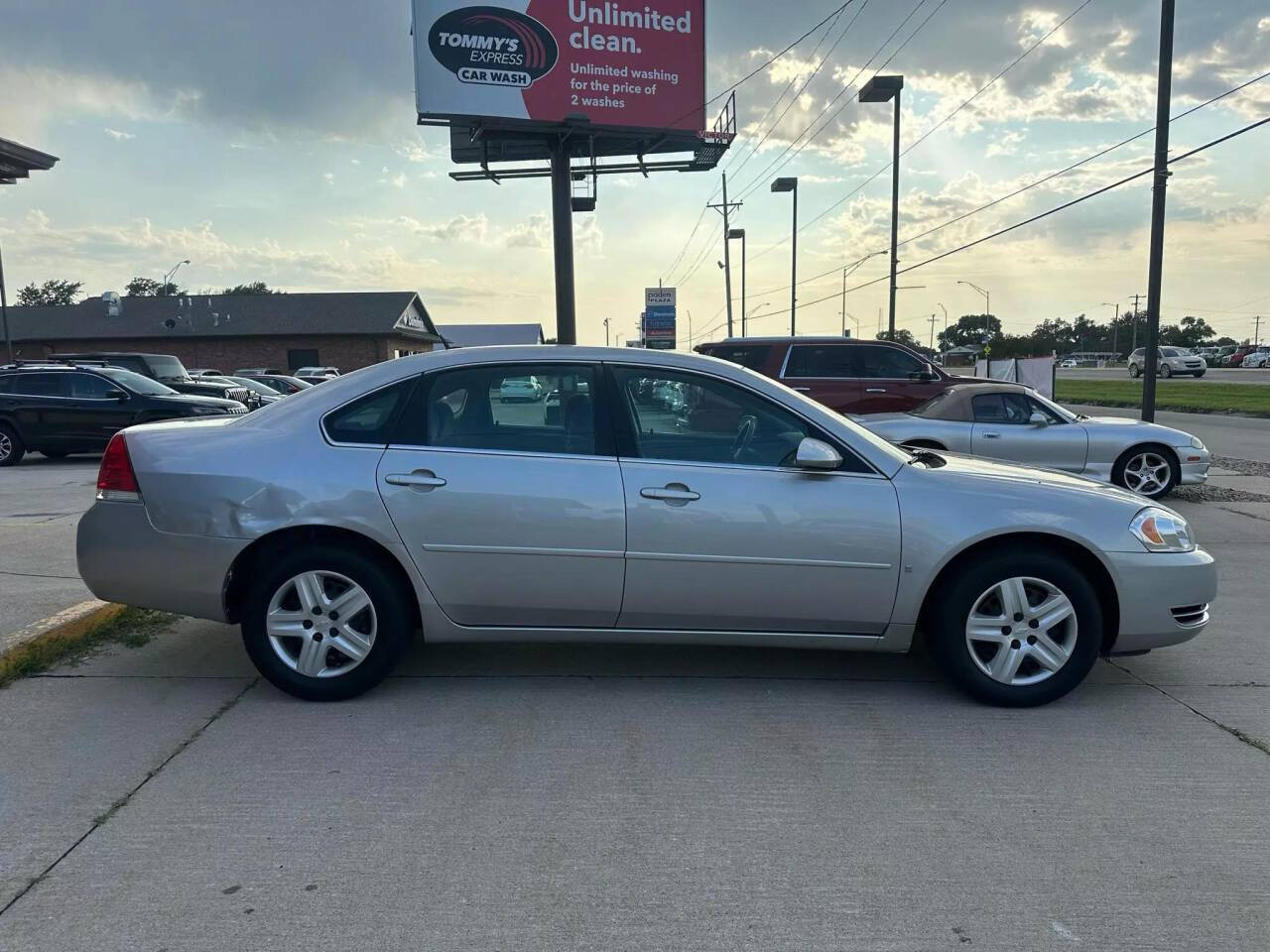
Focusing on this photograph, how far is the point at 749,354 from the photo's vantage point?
12.8 m

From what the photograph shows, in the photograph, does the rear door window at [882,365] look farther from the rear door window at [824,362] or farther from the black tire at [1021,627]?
the black tire at [1021,627]

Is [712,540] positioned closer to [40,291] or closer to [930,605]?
[930,605]

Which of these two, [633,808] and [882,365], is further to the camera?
[882,365]

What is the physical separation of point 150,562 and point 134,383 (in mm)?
12795

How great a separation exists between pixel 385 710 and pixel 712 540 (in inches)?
66.5

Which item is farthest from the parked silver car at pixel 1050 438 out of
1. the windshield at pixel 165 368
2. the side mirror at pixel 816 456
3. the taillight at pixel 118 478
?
the windshield at pixel 165 368

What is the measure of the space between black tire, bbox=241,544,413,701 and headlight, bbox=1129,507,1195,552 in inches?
134

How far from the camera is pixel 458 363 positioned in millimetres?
4324

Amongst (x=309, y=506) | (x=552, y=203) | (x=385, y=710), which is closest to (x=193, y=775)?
(x=385, y=710)

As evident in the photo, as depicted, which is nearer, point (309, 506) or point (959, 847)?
point (959, 847)

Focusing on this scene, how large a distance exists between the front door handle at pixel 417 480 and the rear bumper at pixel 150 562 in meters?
0.73

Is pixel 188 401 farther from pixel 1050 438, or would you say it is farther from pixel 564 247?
pixel 564 247

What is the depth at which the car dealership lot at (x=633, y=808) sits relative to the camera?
2.63 m

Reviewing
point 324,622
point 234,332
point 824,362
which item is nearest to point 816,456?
point 324,622
